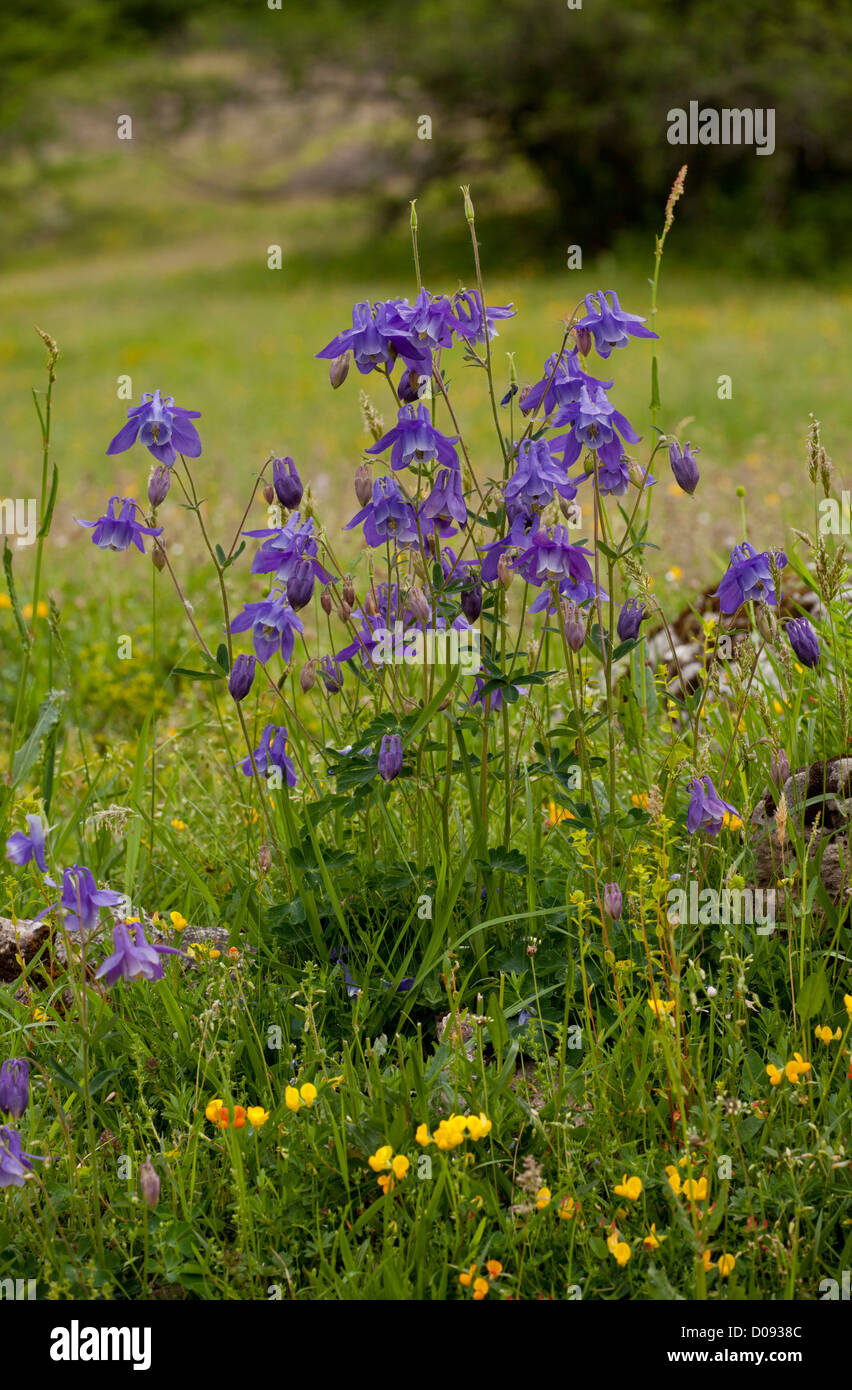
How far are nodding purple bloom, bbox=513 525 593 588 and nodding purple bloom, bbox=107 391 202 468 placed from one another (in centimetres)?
59

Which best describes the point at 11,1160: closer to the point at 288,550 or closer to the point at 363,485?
the point at 288,550

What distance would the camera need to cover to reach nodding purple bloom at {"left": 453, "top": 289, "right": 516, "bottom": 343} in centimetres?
213

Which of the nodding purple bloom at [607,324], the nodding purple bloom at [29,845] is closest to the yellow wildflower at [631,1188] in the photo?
the nodding purple bloom at [29,845]

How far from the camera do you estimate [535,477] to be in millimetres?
2055

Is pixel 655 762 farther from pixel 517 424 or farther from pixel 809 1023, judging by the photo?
pixel 517 424

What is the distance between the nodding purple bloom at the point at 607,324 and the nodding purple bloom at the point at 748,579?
0.40m

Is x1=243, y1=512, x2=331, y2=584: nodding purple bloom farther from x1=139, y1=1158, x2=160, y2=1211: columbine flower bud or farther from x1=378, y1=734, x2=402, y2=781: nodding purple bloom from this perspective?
x1=139, y1=1158, x2=160, y2=1211: columbine flower bud

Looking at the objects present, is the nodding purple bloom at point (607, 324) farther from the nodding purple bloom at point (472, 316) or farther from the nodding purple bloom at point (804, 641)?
the nodding purple bloom at point (804, 641)

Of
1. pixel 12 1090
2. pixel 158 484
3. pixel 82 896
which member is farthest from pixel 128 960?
pixel 158 484

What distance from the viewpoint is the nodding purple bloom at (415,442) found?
2068 millimetres

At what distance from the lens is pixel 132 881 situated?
2561 mm

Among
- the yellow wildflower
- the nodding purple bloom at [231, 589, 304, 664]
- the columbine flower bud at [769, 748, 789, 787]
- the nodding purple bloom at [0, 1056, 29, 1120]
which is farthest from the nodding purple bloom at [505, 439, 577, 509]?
the nodding purple bloom at [0, 1056, 29, 1120]

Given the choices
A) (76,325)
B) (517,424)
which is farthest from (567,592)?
(76,325)

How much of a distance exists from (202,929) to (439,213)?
16.9m
